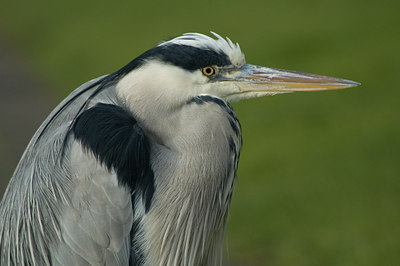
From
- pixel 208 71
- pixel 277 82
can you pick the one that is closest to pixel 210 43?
pixel 208 71

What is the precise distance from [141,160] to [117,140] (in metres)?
0.15

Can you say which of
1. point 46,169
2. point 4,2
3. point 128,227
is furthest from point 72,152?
point 4,2

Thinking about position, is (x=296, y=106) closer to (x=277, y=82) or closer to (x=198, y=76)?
(x=277, y=82)

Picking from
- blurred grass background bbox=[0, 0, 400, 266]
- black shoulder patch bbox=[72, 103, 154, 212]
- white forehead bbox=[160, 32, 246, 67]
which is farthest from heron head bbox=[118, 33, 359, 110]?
blurred grass background bbox=[0, 0, 400, 266]

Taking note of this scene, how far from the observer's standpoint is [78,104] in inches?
123

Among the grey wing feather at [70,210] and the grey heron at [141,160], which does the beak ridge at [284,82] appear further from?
the grey wing feather at [70,210]

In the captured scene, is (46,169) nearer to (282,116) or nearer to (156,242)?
(156,242)

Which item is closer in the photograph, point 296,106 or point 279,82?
point 279,82

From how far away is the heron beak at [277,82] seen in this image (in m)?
3.04

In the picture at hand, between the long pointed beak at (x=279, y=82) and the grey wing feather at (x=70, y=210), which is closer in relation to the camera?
the grey wing feather at (x=70, y=210)

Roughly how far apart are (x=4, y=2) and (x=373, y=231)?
11.2m

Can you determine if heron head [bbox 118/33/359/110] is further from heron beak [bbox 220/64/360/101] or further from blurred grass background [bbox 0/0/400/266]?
blurred grass background [bbox 0/0/400/266]

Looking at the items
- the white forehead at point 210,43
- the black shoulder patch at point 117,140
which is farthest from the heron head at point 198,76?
the black shoulder patch at point 117,140

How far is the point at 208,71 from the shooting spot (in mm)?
2938
